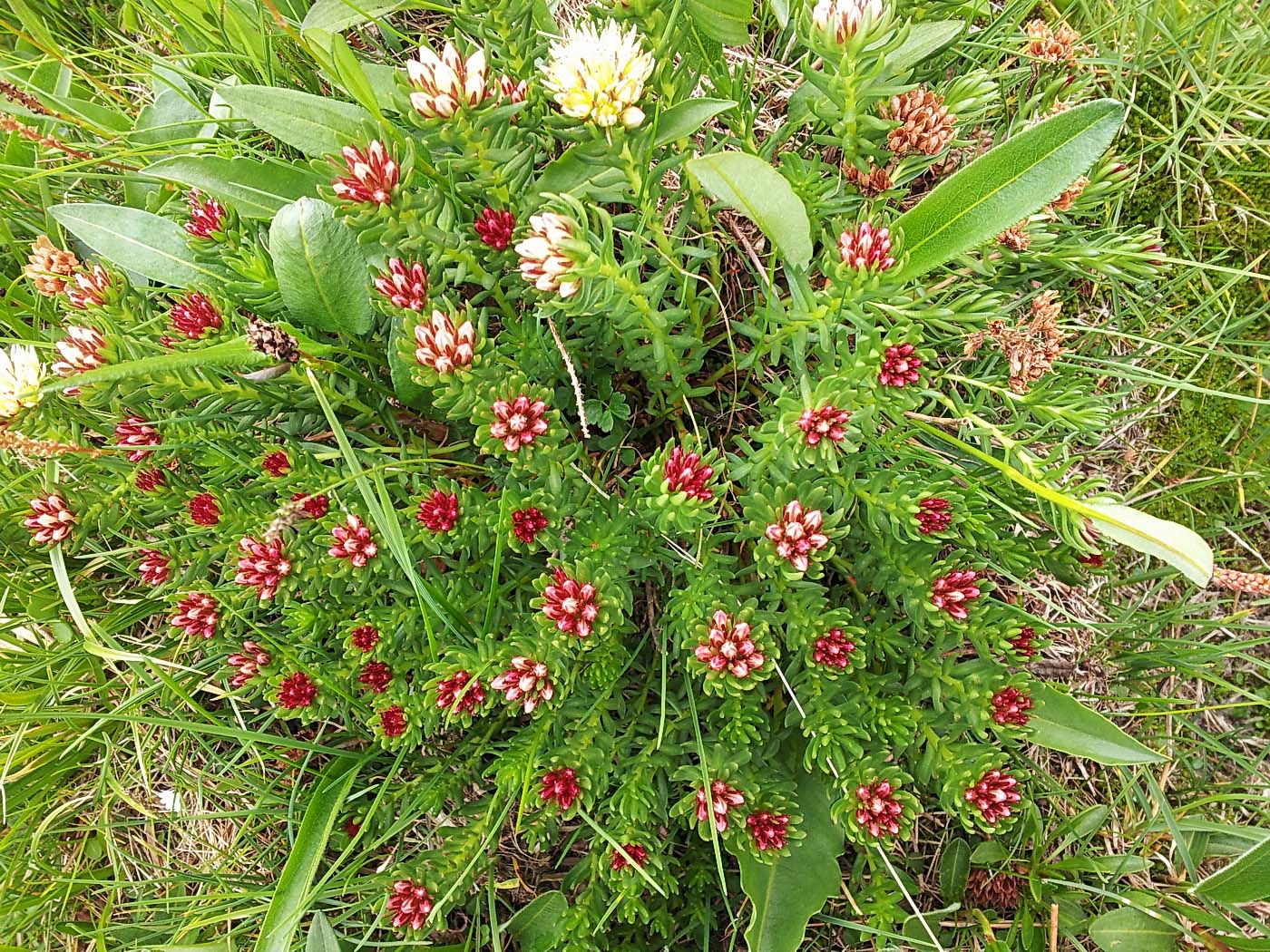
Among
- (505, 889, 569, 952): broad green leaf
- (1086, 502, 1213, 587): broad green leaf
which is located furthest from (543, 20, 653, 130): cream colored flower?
(505, 889, 569, 952): broad green leaf

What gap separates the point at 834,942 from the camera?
245 cm

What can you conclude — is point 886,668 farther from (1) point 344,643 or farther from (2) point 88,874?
(2) point 88,874

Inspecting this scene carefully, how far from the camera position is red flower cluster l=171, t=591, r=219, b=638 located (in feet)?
6.66

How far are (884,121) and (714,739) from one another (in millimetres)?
1479

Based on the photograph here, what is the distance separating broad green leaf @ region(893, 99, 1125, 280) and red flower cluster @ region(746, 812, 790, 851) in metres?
1.23

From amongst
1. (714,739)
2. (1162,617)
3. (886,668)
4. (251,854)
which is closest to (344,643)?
A: (714,739)

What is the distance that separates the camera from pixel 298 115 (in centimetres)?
217

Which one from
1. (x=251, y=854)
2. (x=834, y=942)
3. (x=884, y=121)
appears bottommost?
(x=251, y=854)

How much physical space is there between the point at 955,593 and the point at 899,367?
53 cm

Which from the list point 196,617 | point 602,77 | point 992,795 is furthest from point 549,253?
point 992,795

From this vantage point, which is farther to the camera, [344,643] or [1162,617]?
[1162,617]

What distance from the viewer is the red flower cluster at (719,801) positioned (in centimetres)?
188

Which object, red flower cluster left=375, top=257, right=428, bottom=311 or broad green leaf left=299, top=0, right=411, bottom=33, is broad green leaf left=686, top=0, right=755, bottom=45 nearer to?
broad green leaf left=299, top=0, right=411, bottom=33

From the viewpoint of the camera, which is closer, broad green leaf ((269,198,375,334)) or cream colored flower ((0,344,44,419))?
cream colored flower ((0,344,44,419))
